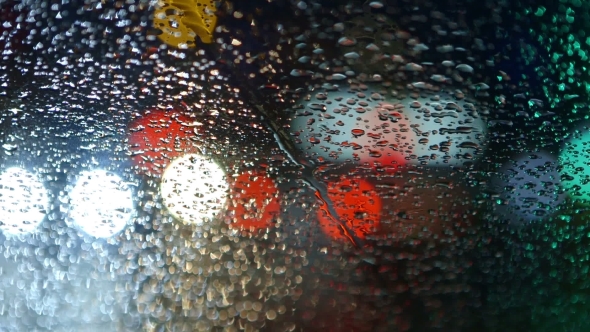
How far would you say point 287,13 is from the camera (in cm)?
84

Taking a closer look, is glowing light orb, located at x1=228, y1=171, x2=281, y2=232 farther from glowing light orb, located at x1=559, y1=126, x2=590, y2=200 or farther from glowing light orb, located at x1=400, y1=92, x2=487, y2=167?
glowing light orb, located at x1=559, y1=126, x2=590, y2=200

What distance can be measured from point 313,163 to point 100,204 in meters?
0.46

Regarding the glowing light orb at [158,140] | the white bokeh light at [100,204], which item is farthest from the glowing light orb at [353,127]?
the white bokeh light at [100,204]

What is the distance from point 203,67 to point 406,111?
396mm

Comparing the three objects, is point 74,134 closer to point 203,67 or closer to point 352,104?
point 203,67

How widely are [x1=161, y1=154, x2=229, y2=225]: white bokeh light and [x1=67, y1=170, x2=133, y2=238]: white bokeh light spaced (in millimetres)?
89

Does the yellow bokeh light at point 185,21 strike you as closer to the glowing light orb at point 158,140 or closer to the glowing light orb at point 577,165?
the glowing light orb at point 158,140

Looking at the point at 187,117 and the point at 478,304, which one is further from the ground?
the point at 187,117

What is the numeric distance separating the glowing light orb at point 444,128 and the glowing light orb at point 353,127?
21mm

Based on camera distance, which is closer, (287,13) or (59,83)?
(287,13)

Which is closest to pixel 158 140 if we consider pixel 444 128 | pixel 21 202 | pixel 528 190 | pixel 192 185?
pixel 192 185

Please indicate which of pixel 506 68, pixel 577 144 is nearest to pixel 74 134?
pixel 506 68

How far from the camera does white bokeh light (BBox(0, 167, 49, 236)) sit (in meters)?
1.03

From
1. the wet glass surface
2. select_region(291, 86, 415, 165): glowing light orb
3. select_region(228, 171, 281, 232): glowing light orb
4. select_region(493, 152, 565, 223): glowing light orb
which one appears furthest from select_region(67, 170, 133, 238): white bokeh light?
select_region(493, 152, 565, 223): glowing light orb
